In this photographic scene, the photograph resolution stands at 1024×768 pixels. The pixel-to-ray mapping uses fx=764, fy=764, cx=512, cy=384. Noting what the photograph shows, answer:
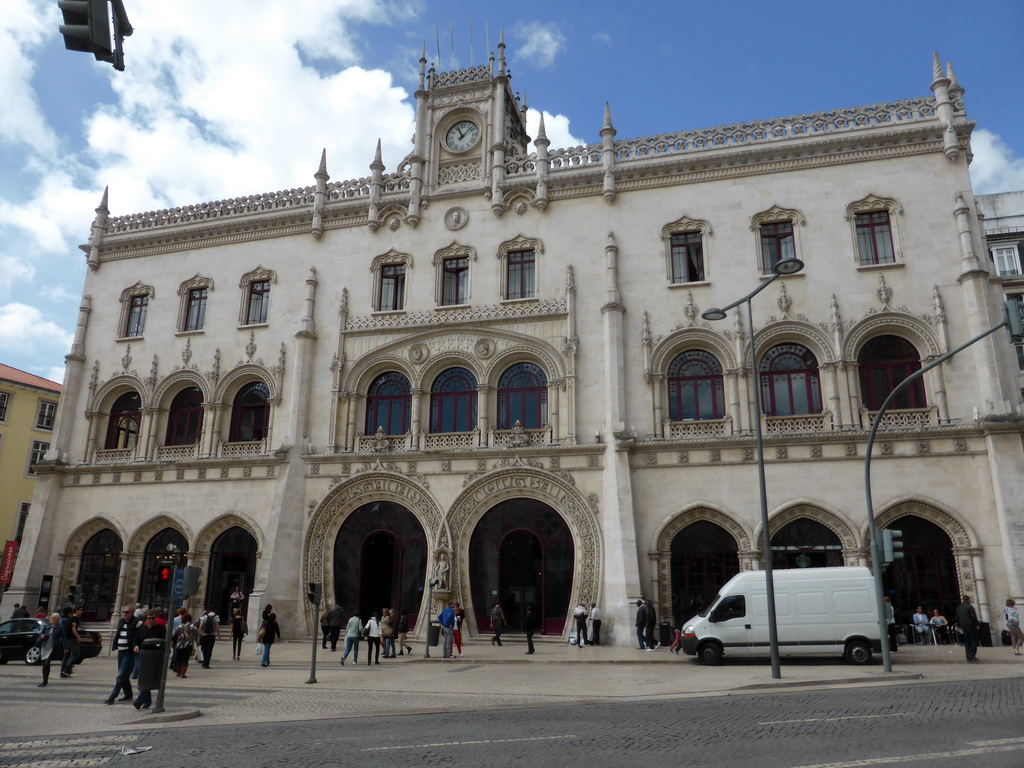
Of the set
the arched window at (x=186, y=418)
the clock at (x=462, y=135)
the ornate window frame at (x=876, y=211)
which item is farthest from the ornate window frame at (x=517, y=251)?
the arched window at (x=186, y=418)

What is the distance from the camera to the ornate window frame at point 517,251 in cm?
3025

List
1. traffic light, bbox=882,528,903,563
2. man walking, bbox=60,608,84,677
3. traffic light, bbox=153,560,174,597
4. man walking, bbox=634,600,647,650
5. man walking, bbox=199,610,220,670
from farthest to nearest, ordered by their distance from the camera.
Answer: traffic light, bbox=153,560,174,597 → man walking, bbox=634,600,647,650 → man walking, bbox=199,610,220,670 → man walking, bbox=60,608,84,677 → traffic light, bbox=882,528,903,563

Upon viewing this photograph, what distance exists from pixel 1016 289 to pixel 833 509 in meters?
23.2

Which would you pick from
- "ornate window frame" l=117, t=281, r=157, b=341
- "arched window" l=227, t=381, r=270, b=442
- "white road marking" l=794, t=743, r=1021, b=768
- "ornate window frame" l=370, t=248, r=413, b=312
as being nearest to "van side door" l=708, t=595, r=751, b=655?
"white road marking" l=794, t=743, r=1021, b=768

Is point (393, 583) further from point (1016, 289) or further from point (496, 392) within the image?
point (1016, 289)

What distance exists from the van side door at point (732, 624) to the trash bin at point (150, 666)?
13247 mm

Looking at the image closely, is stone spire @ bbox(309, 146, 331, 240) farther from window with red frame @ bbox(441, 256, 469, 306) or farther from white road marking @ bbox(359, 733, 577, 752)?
white road marking @ bbox(359, 733, 577, 752)

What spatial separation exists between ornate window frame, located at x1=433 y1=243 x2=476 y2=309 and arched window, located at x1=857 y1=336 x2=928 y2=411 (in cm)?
1487

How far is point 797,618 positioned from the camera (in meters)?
19.7

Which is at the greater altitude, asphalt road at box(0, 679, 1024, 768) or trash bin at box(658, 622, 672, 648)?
trash bin at box(658, 622, 672, 648)

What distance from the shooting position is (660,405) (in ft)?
90.4

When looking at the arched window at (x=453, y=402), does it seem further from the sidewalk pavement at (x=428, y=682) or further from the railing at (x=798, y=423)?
the railing at (x=798, y=423)

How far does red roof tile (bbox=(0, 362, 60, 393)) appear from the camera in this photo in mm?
44956

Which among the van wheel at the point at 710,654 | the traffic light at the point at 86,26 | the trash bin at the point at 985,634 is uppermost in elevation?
the traffic light at the point at 86,26
